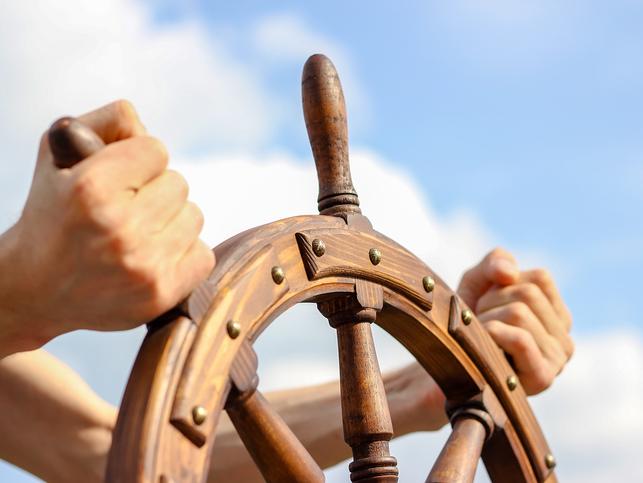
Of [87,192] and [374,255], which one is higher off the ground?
[374,255]

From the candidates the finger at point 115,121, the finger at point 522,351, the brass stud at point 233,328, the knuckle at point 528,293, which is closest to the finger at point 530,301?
the knuckle at point 528,293

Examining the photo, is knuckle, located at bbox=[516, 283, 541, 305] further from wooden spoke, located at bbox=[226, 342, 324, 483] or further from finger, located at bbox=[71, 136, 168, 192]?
finger, located at bbox=[71, 136, 168, 192]

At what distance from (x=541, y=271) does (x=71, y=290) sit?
91cm

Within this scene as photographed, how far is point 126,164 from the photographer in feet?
2.67

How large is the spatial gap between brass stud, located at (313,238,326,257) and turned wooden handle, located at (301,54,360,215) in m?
0.11

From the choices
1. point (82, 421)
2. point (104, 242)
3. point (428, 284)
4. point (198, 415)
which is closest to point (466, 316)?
point (428, 284)

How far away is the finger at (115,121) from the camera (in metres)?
0.87

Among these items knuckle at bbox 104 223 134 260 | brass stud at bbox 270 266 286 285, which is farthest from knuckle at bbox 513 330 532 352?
knuckle at bbox 104 223 134 260

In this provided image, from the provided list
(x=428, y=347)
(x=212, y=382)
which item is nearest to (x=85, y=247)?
(x=212, y=382)

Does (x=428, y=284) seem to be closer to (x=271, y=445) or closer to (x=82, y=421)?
(x=271, y=445)

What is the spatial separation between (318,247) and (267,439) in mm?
186

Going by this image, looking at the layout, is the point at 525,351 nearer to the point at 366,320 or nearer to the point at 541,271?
the point at 541,271

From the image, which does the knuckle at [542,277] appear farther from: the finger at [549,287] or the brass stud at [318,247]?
the brass stud at [318,247]

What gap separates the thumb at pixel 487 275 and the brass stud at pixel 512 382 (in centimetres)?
27
